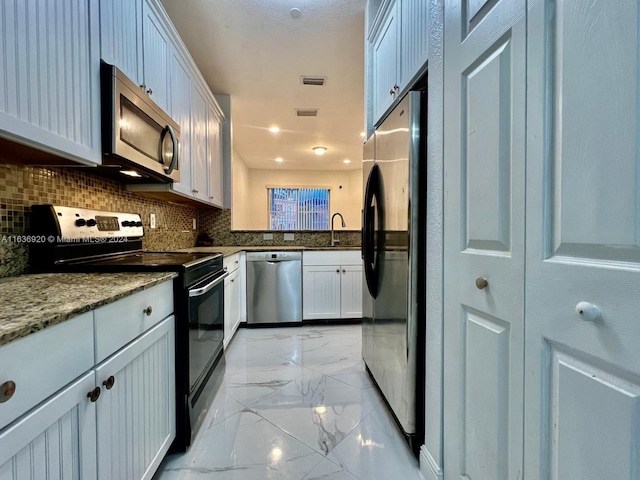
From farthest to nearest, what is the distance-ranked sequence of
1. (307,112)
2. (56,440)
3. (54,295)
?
1. (307,112)
2. (54,295)
3. (56,440)

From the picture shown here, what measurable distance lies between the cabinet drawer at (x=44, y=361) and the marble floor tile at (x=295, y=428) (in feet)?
2.80

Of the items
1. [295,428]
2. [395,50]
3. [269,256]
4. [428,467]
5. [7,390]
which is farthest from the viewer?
[269,256]

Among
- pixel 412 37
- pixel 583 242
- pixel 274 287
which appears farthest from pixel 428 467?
pixel 274 287

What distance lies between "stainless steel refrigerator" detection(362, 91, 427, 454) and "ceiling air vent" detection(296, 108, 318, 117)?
7.84 ft

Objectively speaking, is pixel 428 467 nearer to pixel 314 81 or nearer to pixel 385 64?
pixel 385 64

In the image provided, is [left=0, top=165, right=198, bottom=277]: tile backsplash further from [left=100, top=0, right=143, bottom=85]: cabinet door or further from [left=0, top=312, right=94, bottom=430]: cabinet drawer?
[left=0, top=312, right=94, bottom=430]: cabinet drawer

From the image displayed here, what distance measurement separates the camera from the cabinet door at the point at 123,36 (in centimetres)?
135

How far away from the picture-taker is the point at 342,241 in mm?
3857

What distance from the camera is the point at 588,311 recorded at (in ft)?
1.97

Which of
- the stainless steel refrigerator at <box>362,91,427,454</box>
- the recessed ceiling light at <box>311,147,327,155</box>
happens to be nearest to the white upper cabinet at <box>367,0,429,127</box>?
the stainless steel refrigerator at <box>362,91,427,454</box>

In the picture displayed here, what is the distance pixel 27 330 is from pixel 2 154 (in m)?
0.96

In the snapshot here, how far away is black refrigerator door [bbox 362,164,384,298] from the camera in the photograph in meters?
1.79

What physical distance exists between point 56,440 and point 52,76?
1121 mm

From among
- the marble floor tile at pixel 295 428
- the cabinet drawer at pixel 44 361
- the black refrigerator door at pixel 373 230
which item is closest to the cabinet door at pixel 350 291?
the marble floor tile at pixel 295 428
